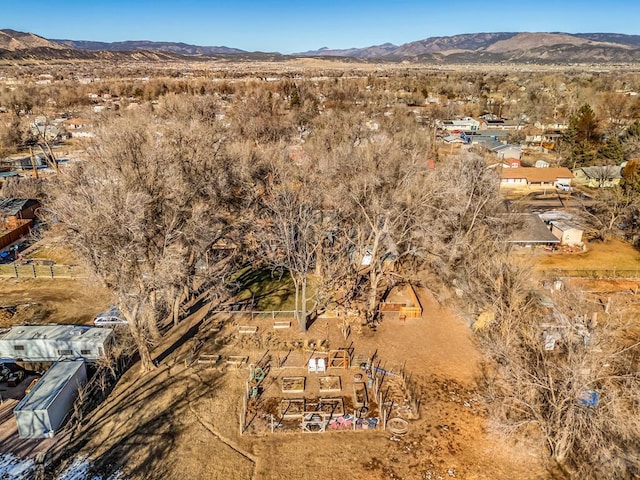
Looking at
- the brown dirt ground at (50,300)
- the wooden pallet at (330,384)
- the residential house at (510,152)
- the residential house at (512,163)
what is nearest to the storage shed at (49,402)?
the brown dirt ground at (50,300)

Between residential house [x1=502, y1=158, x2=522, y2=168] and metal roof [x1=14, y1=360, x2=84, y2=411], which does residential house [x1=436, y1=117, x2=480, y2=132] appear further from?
metal roof [x1=14, y1=360, x2=84, y2=411]

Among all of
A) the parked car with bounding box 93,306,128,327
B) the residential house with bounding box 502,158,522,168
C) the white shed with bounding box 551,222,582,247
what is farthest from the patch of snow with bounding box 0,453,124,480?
the residential house with bounding box 502,158,522,168

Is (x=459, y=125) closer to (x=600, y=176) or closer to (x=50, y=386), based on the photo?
(x=600, y=176)

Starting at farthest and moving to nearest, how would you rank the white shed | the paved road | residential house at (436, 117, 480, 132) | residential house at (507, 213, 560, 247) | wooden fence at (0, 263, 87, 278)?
1. residential house at (436, 117, 480, 132)
2. the paved road
3. the white shed
4. residential house at (507, 213, 560, 247)
5. wooden fence at (0, 263, 87, 278)

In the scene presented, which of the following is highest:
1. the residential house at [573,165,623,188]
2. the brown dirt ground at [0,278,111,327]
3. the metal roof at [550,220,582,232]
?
the residential house at [573,165,623,188]

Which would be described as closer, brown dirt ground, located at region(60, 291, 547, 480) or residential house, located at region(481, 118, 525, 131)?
brown dirt ground, located at region(60, 291, 547, 480)

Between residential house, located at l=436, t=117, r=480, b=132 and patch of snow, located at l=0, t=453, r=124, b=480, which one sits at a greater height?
residential house, located at l=436, t=117, r=480, b=132

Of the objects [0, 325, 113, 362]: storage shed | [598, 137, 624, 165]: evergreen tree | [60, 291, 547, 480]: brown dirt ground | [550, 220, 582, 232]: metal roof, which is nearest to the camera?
[60, 291, 547, 480]: brown dirt ground
